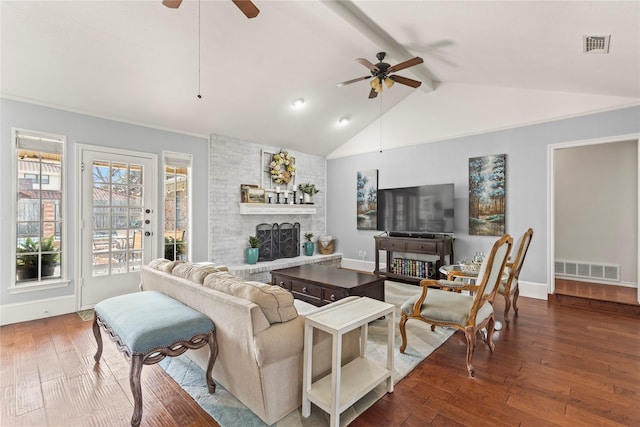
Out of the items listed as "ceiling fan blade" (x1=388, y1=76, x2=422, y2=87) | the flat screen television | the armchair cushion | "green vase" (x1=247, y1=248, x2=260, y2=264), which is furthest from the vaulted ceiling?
the armchair cushion

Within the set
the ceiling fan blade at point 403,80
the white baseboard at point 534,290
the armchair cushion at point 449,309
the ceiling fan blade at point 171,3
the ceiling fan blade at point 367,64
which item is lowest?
the white baseboard at point 534,290

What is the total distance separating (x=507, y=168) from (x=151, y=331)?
5132mm

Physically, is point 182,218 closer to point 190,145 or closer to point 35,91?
point 190,145

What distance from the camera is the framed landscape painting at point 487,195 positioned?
474 centimetres

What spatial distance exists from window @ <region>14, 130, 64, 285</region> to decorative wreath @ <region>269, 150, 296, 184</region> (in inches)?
128

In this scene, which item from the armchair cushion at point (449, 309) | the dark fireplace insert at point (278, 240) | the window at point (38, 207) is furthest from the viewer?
the dark fireplace insert at point (278, 240)

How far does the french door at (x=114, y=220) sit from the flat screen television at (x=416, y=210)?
3.99 metres

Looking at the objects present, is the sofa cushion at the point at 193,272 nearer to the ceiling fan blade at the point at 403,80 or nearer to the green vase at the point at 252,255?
the green vase at the point at 252,255

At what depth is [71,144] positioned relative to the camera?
3.83 metres

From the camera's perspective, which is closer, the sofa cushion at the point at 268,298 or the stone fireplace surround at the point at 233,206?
the sofa cushion at the point at 268,298

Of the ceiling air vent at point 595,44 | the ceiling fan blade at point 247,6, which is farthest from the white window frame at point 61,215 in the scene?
the ceiling air vent at point 595,44

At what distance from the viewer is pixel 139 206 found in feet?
14.4

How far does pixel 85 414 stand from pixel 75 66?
337 cm

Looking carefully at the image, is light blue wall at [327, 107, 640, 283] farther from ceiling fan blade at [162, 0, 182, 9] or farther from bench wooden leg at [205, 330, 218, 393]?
ceiling fan blade at [162, 0, 182, 9]
